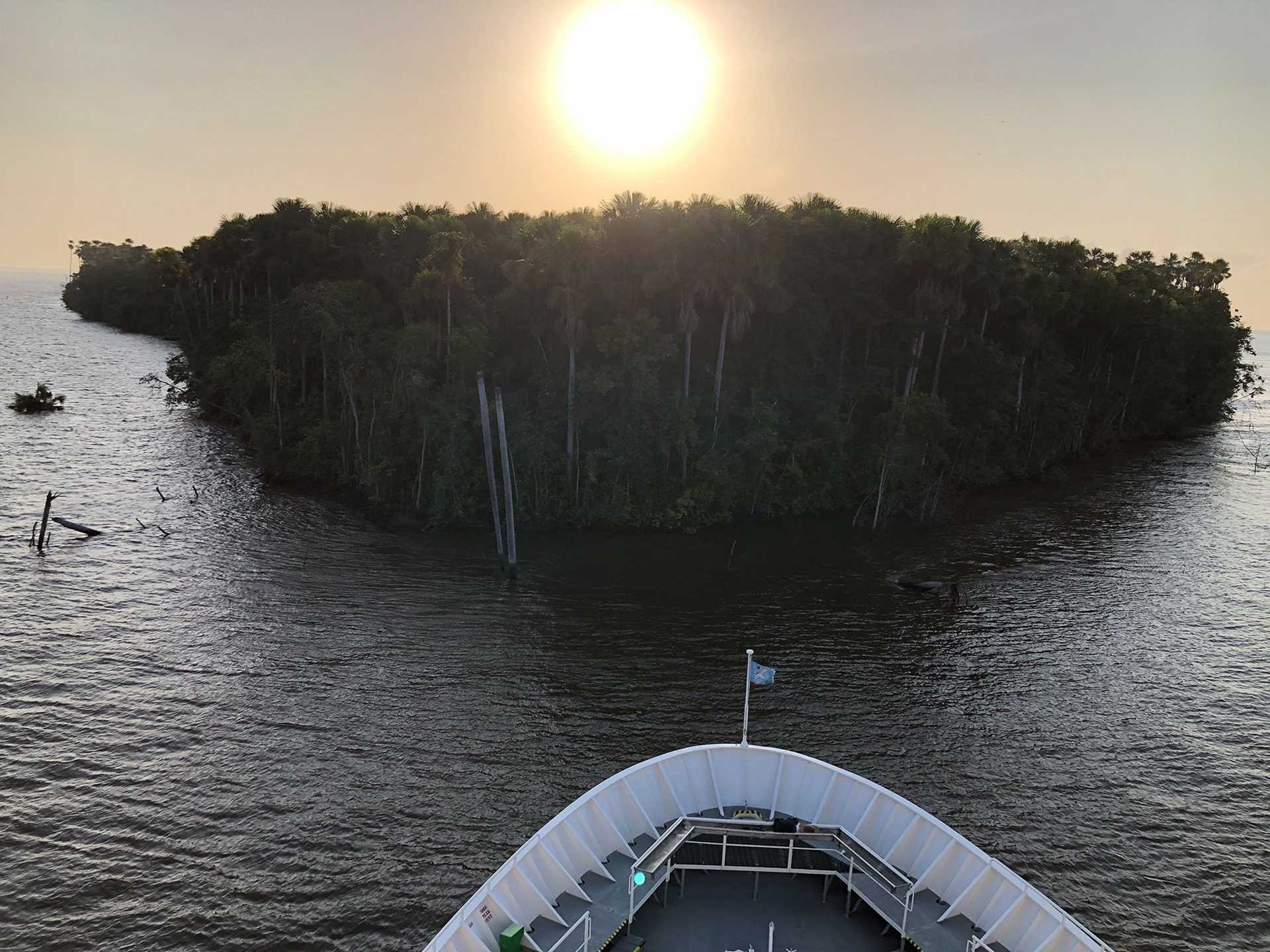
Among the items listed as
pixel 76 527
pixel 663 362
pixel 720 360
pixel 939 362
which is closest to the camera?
pixel 76 527

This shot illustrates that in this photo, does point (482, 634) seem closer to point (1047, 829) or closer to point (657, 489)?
point (657, 489)

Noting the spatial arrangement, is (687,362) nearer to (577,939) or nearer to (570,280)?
(570,280)

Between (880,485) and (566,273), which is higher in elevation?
(566,273)

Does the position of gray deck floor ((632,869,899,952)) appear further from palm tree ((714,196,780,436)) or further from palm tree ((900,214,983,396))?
palm tree ((900,214,983,396))

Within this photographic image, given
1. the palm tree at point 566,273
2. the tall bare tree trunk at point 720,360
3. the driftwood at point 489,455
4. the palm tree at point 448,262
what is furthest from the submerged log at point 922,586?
the palm tree at point 448,262

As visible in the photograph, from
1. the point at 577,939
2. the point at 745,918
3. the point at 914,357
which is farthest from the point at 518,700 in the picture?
the point at 914,357

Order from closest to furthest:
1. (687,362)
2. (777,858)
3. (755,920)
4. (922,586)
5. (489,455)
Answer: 1. (755,920)
2. (777,858)
3. (489,455)
4. (922,586)
5. (687,362)

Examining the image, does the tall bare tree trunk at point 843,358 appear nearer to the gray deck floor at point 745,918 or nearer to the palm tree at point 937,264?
the palm tree at point 937,264
